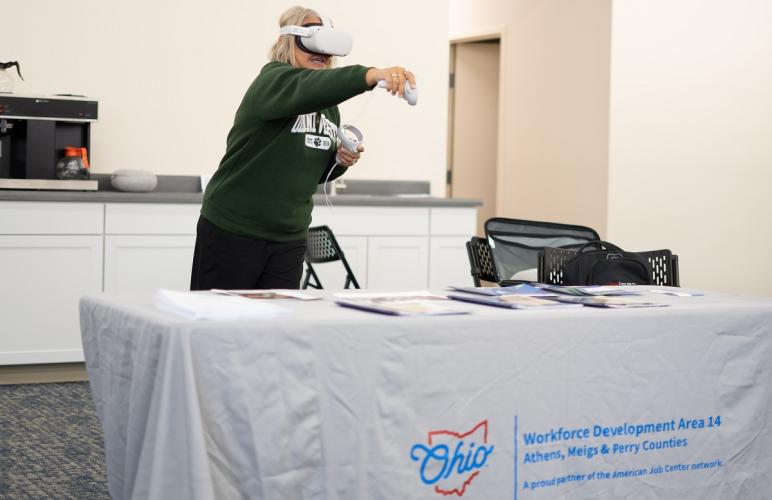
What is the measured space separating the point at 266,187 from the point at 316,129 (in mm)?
222

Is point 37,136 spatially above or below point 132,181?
above

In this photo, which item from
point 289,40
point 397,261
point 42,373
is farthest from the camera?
point 397,261

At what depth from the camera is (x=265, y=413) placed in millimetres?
1870

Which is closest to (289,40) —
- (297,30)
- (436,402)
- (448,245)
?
(297,30)

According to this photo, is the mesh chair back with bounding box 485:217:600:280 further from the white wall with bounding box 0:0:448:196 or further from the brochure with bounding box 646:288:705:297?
the white wall with bounding box 0:0:448:196

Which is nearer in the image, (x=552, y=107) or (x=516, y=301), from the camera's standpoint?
(x=516, y=301)

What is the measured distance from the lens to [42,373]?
15.8 feet

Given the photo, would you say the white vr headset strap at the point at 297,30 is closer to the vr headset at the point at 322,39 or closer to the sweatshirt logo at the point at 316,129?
the vr headset at the point at 322,39

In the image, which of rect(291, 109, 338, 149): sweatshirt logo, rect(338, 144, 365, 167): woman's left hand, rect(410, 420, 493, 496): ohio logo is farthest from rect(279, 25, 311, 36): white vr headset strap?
rect(410, 420, 493, 496): ohio logo

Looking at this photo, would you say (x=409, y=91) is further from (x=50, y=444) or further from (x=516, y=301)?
(x=50, y=444)

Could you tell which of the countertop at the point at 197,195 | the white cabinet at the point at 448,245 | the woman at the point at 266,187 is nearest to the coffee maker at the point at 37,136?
the countertop at the point at 197,195

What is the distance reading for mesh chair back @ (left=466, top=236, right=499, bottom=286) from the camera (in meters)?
3.50

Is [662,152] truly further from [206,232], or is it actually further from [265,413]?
[265,413]

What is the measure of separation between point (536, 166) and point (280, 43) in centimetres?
464
